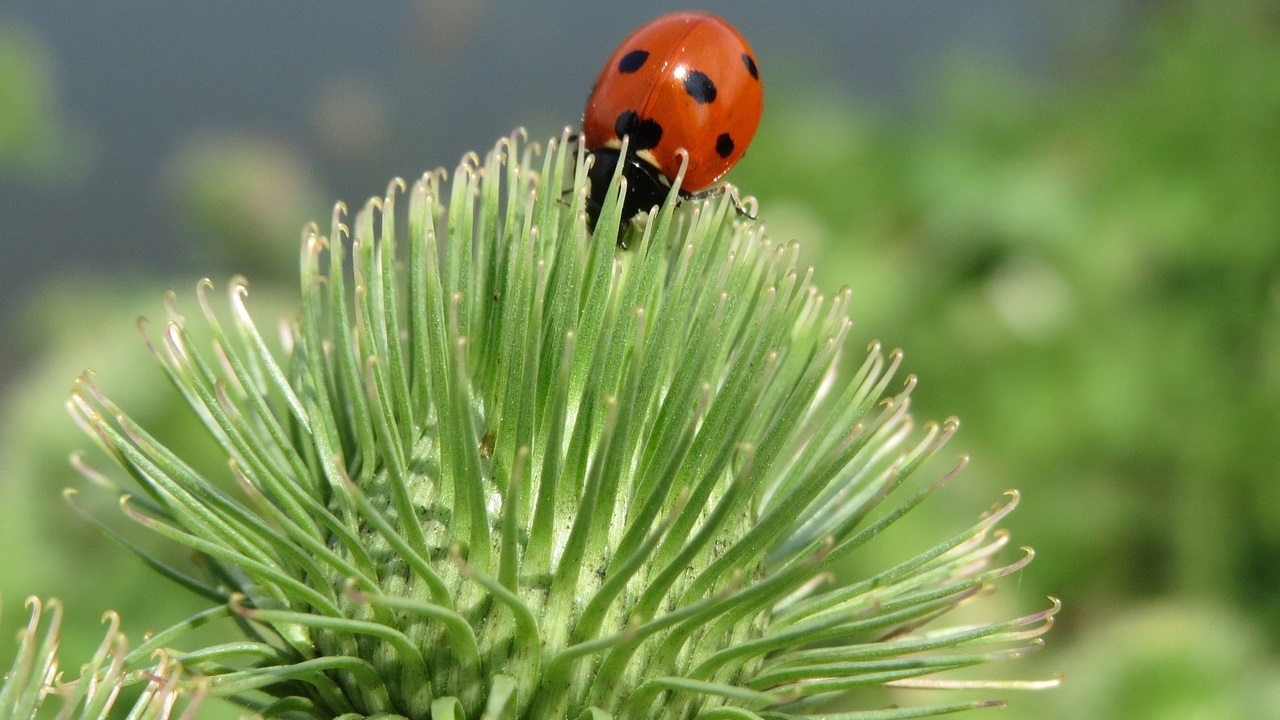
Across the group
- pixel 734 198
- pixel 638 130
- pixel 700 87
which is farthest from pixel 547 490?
pixel 700 87

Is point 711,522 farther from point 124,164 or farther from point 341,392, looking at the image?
point 124,164

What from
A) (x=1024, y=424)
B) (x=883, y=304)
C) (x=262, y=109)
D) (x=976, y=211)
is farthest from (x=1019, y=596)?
(x=262, y=109)

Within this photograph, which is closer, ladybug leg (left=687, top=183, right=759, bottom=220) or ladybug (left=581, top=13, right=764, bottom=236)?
ladybug leg (left=687, top=183, right=759, bottom=220)

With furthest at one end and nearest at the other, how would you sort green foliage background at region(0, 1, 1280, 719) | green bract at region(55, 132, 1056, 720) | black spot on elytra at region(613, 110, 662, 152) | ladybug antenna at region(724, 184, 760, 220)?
green foliage background at region(0, 1, 1280, 719)
black spot on elytra at region(613, 110, 662, 152)
ladybug antenna at region(724, 184, 760, 220)
green bract at region(55, 132, 1056, 720)

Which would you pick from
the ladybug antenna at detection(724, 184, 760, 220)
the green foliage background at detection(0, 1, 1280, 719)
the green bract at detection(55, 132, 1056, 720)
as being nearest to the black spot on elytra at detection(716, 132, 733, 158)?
the ladybug antenna at detection(724, 184, 760, 220)

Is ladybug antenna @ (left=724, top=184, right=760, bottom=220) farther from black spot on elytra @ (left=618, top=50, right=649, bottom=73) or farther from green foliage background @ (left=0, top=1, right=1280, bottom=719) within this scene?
green foliage background @ (left=0, top=1, right=1280, bottom=719)

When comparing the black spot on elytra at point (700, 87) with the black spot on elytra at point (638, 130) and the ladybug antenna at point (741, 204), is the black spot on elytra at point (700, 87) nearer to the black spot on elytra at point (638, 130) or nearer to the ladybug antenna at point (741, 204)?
the black spot on elytra at point (638, 130)

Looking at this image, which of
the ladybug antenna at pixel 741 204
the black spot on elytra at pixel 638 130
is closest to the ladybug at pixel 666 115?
the black spot on elytra at pixel 638 130
